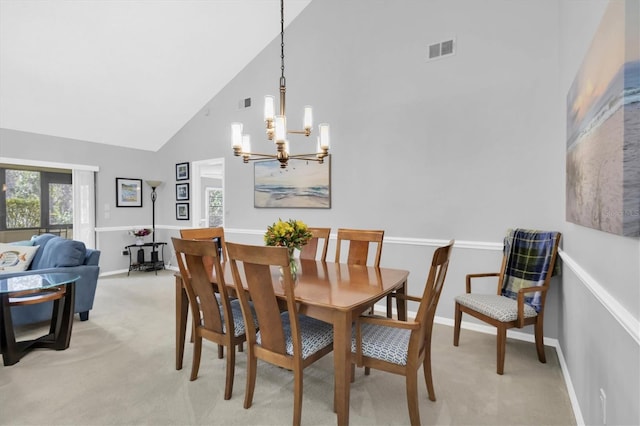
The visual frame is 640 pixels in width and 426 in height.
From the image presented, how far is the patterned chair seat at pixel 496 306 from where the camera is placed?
2.44m

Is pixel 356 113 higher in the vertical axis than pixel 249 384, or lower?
higher

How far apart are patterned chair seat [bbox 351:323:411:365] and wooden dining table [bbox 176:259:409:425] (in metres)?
0.17

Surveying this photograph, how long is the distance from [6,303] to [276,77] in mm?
3997

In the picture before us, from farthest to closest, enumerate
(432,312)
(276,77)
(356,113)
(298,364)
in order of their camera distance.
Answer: (276,77) → (356,113) → (432,312) → (298,364)

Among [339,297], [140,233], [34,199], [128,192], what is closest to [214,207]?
[128,192]

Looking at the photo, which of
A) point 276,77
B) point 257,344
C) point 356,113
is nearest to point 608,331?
point 257,344

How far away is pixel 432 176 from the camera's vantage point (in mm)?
3479

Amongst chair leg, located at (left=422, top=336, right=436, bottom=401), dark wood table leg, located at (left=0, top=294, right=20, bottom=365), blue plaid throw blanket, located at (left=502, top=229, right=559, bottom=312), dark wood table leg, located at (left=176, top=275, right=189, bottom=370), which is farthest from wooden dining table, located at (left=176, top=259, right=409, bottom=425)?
dark wood table leg, located at (left=0, top=294, right=20, bottom=365)

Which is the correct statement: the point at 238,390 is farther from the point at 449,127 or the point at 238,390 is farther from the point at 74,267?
the point at 449,127

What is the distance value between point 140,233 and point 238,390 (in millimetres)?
4681

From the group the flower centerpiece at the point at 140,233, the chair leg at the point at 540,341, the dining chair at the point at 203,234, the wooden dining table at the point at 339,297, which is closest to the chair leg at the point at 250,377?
the wooden dining table at the point at 339,297

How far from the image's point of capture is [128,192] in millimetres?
6141

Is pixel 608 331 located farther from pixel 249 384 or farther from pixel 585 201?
pixel 249 384

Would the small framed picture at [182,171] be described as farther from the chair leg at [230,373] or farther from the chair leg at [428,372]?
the chair leg at [428,372]
